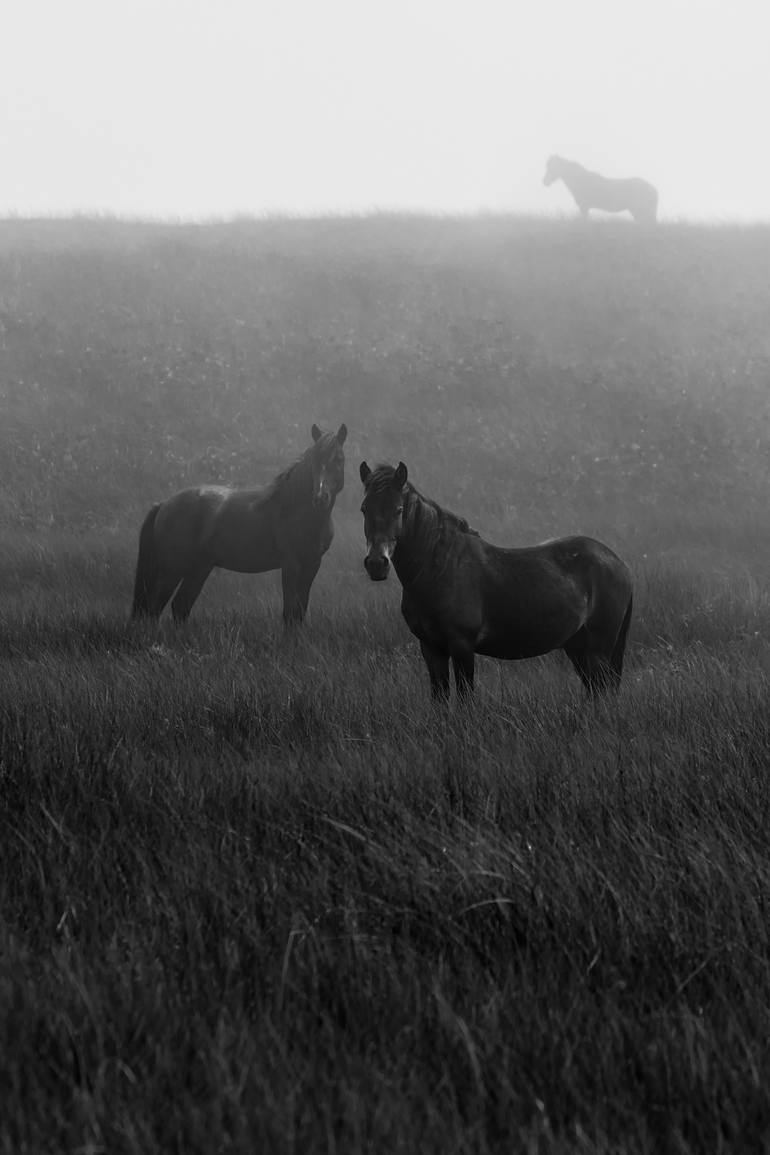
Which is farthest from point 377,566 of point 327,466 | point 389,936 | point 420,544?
point 327,466

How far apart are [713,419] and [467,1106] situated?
792 inches

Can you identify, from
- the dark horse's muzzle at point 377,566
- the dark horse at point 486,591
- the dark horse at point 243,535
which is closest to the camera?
the dark horse's muzzle at point 377,566

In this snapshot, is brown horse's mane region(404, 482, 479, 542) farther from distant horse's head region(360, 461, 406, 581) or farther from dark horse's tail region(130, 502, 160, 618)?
dark horse's tail region(130, 502, 160, 618)

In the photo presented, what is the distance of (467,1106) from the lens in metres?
2.12

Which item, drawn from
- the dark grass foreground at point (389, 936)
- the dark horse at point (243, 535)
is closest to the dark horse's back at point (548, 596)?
the dark grass foreground at point (389, 936)

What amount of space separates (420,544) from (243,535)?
148 inches

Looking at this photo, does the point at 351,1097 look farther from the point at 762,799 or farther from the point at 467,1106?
the point at 762,799

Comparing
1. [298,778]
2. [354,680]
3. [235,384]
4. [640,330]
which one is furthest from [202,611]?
[640,330]

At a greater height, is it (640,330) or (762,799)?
(640,330)

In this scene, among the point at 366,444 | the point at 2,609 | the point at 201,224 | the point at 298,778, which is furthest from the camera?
the point at 201,224

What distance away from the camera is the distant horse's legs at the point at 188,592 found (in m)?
9.88

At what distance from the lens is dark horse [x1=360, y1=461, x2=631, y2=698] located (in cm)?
607

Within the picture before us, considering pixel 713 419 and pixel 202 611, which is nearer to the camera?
pixel 202 611

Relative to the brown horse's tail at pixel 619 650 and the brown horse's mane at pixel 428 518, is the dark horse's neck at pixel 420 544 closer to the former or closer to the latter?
the brown horse's mane at pixel 428 518
